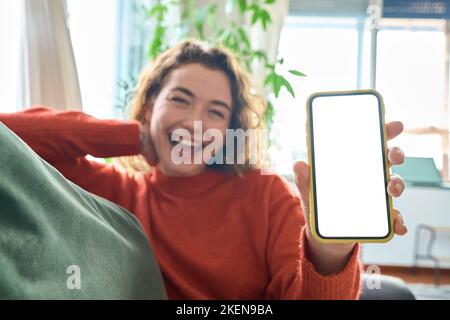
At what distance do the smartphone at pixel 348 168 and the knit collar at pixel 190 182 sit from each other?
294mm

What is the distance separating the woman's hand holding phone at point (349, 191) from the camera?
Answer: 1.36 feet

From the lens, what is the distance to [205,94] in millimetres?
702

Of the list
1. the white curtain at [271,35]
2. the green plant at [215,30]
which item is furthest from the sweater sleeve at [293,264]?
the white curtain at [271,35]

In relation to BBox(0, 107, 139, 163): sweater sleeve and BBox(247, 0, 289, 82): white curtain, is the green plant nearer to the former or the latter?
BBox(247, 0, 289, 82): white curtain

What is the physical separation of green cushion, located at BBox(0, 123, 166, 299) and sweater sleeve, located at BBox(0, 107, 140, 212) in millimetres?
180

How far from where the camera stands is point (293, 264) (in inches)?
23.8

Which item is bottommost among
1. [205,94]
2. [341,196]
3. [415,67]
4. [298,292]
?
[298,292]

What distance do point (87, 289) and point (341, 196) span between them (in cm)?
24

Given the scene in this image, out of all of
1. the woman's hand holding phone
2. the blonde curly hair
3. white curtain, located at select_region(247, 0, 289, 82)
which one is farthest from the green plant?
the woman's hand holding phone

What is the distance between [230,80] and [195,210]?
217 millimetres

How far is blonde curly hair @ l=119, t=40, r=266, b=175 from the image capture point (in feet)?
2.47
